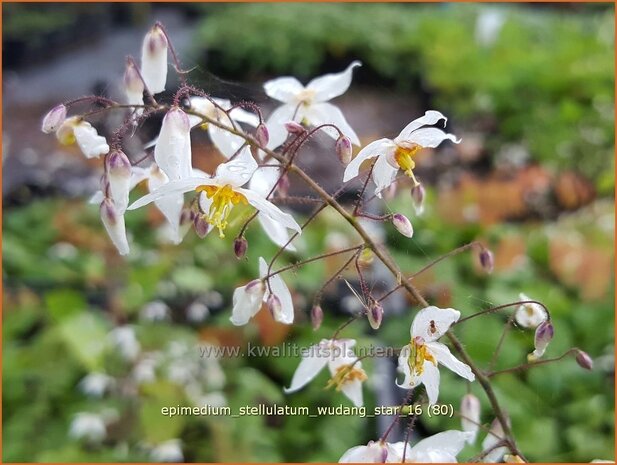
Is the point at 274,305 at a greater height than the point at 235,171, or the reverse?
the point at 235,171

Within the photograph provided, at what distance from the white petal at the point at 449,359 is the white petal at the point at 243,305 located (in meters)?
0.17

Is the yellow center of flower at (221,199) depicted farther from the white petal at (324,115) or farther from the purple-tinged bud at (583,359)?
the purple-tinged bud at (583,359)

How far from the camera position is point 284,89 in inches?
31.0

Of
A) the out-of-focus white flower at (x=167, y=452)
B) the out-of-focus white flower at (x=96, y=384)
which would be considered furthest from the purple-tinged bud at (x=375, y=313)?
the out-of-focus white flower at (x=96, y=384)

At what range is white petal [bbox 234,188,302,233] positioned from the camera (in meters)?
0.59

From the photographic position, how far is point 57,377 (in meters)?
2.04

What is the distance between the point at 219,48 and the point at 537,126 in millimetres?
2560

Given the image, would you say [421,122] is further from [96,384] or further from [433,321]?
[96,384]

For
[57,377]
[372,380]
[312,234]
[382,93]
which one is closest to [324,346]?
[372,380]

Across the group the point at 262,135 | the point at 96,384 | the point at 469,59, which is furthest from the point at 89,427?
the point at 469,59

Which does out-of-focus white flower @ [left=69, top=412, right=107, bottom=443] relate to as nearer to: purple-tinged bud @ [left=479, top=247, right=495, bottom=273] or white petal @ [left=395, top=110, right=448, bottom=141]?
purple-tinged bud @ [left=479, top=247, right=495, bottom=273]

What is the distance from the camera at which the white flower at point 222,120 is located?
687 mm

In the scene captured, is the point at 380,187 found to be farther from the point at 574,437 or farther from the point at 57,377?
the point at 57,377

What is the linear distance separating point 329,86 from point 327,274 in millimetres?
1516
